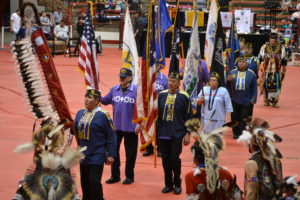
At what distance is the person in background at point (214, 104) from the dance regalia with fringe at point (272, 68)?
5829 mm

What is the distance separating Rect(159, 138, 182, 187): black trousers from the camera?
9117 mm

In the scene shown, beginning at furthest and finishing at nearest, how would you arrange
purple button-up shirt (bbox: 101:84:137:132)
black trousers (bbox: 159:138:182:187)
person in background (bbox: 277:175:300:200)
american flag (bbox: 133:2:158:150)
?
purple button-up shirt (bbox: 101:84:137:132)
american flag (bbox: 133:2:158:150)
black trousers (bbox: 159:138:182:187)
person in background (bbox: 277:175:300:200)

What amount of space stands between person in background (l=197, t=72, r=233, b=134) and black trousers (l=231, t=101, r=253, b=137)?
1808 mm

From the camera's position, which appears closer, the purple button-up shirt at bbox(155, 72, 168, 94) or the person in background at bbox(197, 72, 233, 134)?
the purple button-up shirt at bbox(155, 72, 168, 94)

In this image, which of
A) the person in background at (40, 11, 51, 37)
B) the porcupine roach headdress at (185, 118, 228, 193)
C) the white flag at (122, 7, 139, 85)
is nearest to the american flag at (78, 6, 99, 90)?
the white flag at (122, 7, 139, 85)

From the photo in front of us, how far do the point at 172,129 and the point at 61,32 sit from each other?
72.9 ft

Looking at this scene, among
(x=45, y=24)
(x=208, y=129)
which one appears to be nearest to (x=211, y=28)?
(x=208, y=129)

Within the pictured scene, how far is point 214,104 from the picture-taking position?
37.8ft

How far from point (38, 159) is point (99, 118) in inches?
75.1

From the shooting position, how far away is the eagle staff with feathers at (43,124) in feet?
19.0

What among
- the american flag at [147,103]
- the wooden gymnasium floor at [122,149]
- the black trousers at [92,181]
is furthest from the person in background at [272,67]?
the black trousers at [92,181]

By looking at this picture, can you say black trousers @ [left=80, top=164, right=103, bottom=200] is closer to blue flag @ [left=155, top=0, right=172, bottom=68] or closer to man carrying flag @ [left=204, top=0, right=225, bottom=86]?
blue flag @ [left=155, top=0, right=172, bottom=68]

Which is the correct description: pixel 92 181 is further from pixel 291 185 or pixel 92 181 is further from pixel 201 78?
pixel 201 78

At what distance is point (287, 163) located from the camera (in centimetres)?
1123
